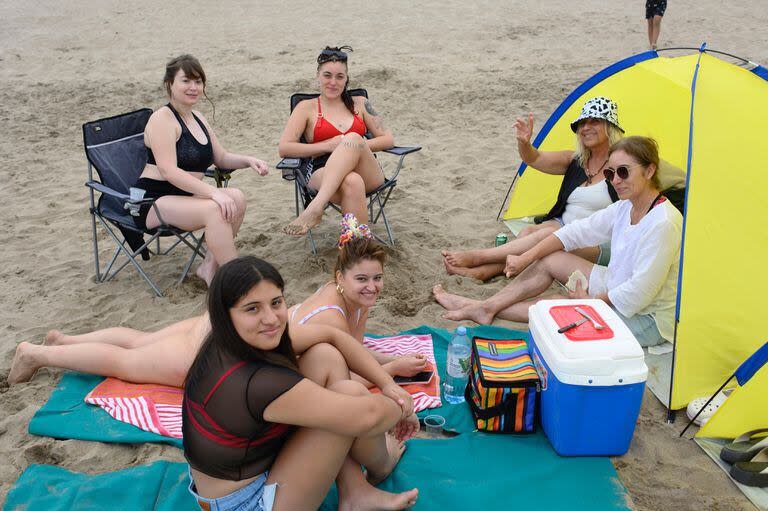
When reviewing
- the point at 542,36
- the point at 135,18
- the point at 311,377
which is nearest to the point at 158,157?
the point at 311,377

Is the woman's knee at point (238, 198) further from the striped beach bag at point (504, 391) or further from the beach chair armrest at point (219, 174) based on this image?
the striped beach bag at point (504, 391)

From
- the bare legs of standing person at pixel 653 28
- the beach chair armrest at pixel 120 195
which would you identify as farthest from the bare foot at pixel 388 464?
the bare legs of standing person at pixel 653 28

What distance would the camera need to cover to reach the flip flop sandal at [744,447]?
271 centimetres

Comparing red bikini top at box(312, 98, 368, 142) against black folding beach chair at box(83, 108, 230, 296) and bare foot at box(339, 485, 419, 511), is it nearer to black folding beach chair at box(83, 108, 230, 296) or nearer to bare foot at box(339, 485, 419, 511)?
black folding beach chair at box(83, 108, 230, 296)

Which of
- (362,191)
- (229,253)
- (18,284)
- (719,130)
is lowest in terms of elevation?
(18,284)

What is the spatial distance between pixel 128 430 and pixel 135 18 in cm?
1062

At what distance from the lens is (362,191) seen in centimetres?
434

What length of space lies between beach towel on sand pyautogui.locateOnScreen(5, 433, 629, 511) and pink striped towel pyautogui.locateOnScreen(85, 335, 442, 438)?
0.84 ft

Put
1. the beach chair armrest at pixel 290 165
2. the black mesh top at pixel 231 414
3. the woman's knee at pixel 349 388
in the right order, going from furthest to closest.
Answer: the beach chair armrest at pixel 290 165
the woman's knee at pixel 349 388
the black mesh top at pixel 231 414

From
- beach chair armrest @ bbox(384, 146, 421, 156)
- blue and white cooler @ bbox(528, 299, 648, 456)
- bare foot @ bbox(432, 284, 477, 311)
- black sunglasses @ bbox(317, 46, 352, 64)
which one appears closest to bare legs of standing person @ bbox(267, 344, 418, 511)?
blue and white cooler @ bbox(528, 299, 648, 456)

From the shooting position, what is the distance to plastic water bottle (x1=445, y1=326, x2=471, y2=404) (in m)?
3.25

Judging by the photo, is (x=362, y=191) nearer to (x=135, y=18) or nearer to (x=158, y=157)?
(x=158, y=157)

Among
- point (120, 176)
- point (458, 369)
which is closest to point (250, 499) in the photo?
point (458, 369)

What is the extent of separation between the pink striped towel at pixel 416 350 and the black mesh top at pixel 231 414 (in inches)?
45.2
